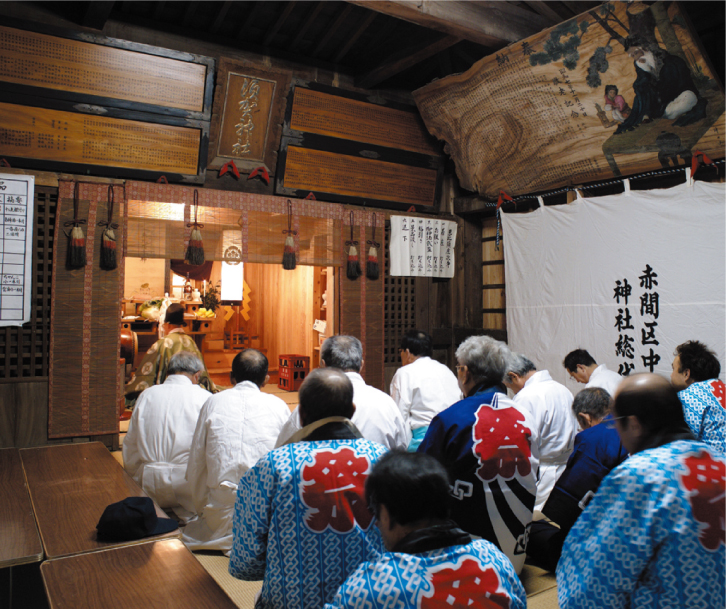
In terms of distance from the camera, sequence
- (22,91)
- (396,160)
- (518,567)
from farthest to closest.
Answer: (396,160), (22,91), (518,567)

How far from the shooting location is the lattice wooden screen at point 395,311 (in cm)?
690

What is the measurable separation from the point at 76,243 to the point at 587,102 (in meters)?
5.00

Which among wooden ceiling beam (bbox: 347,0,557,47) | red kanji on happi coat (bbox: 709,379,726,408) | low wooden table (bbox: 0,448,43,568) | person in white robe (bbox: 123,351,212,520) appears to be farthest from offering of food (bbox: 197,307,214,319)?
red kanji on happi coat (bbox: 709,379,726,408)

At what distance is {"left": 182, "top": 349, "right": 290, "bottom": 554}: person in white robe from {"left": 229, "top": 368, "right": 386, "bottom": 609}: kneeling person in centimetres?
139

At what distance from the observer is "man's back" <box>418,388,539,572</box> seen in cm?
238

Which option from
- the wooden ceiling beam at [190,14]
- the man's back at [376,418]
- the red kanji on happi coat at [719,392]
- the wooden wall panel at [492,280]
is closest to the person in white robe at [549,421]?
the red kanji on happi coat at [719,392]

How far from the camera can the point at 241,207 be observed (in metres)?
5.84

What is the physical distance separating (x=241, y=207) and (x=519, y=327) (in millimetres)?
3468

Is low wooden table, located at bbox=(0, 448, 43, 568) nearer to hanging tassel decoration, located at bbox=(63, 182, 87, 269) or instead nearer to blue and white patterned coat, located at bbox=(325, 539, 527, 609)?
blue and white patterned coat, located at bbox=(325, 539, 527, 609)

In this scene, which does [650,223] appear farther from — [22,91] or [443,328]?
[22,91]

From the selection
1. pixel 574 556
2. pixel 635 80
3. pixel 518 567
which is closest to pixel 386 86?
pixel 635 80

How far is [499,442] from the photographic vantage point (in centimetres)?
240

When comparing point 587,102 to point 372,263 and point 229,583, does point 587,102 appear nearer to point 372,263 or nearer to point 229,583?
point 372,263

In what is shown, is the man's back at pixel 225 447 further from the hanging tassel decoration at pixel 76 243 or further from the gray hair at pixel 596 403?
the hanging tassel decoration at pixel 76 243
